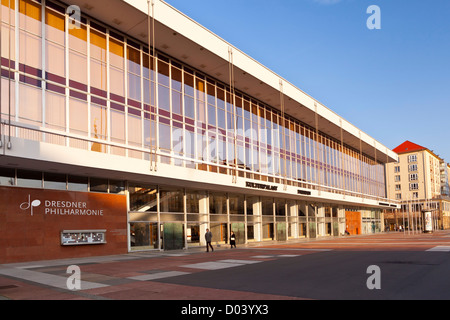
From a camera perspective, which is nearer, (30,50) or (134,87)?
(30,50)

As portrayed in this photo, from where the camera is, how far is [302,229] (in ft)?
154

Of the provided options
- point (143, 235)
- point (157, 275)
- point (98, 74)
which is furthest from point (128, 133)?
point (157, 275)

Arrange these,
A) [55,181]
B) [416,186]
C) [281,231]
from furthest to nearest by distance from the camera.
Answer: [416,186], [281,231], [55,181]

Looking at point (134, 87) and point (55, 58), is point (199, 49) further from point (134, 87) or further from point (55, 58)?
point (55, 58)

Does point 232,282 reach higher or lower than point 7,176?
lower

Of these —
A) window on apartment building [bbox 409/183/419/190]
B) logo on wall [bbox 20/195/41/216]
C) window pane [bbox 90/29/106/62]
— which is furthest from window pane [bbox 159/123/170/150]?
window on apartment building [bbox 409/183/419/190]

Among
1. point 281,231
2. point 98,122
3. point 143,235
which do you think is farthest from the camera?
point 281,231

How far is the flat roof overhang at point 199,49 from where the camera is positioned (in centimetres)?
2347

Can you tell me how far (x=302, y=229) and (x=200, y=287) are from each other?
37153 millimetres

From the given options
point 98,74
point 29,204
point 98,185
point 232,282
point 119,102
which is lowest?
point 232,282

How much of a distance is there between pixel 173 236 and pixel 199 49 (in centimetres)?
1317

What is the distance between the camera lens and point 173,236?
28359mm
